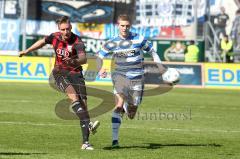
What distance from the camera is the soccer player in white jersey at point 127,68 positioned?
13.8m

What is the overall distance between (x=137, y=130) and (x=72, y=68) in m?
3.92

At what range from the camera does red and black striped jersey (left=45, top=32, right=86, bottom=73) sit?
1296cm

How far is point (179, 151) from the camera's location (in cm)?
1290

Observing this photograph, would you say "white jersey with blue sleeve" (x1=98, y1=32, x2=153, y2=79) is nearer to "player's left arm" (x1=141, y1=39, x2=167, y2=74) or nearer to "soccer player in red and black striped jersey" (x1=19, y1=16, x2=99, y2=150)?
"player's left arm" (x1=141, y1=39, x2=167, y2=74)

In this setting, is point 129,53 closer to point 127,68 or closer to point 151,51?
point 127,68

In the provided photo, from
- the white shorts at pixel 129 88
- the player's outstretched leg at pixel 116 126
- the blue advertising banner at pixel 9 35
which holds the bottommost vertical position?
the player's outstretched leg at pixel 116 126

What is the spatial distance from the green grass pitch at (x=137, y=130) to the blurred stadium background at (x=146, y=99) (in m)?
0.02

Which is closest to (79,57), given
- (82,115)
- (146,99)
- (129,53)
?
(82,115)

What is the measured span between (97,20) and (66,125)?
92.8 ft

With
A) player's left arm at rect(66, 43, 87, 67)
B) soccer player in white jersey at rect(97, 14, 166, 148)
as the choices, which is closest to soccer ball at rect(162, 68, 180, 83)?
soccer player in white jersey at rect(97, 14, 166, 148)

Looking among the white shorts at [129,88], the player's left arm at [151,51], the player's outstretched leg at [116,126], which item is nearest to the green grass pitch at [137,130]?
the player's outstretched leg at [116,126]

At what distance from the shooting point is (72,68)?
13.1 meters

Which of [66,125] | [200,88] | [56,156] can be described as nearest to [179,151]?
[56,156]

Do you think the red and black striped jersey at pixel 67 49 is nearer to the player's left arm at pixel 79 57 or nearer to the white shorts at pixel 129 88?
the player's left arm at pixel 79 57
